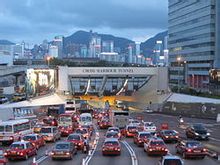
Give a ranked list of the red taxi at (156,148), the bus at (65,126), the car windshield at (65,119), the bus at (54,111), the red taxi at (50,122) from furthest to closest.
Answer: the bus at (54,111), the red taxi at (50,122), the car windshield at (65,119), the bus at (65,126), the red taxi at (156,148)

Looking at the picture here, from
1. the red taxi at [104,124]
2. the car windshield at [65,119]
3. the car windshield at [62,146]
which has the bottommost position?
the red taxi at [104,124]

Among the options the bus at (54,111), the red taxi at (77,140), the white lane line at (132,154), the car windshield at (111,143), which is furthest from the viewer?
the bus at (54,111)

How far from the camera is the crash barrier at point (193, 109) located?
7312 cm

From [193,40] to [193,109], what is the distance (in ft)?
292

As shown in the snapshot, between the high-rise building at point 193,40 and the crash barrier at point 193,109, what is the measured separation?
5593 cm

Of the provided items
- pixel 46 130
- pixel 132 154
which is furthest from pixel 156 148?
pixel 46 130

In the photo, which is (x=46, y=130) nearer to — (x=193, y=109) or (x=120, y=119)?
(x=120, y=119)

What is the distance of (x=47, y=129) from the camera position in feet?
154

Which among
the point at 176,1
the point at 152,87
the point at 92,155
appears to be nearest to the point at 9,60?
the point at 176,1

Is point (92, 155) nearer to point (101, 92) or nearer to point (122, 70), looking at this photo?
point (122, 70)

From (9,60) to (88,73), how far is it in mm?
73151

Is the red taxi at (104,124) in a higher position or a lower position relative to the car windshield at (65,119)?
lower

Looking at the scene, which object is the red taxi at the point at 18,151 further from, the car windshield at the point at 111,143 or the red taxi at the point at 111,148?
the car windshield at the point at 111,143

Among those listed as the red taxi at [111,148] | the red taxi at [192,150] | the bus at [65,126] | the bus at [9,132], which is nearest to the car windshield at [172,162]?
the red taxi at [192,150]
